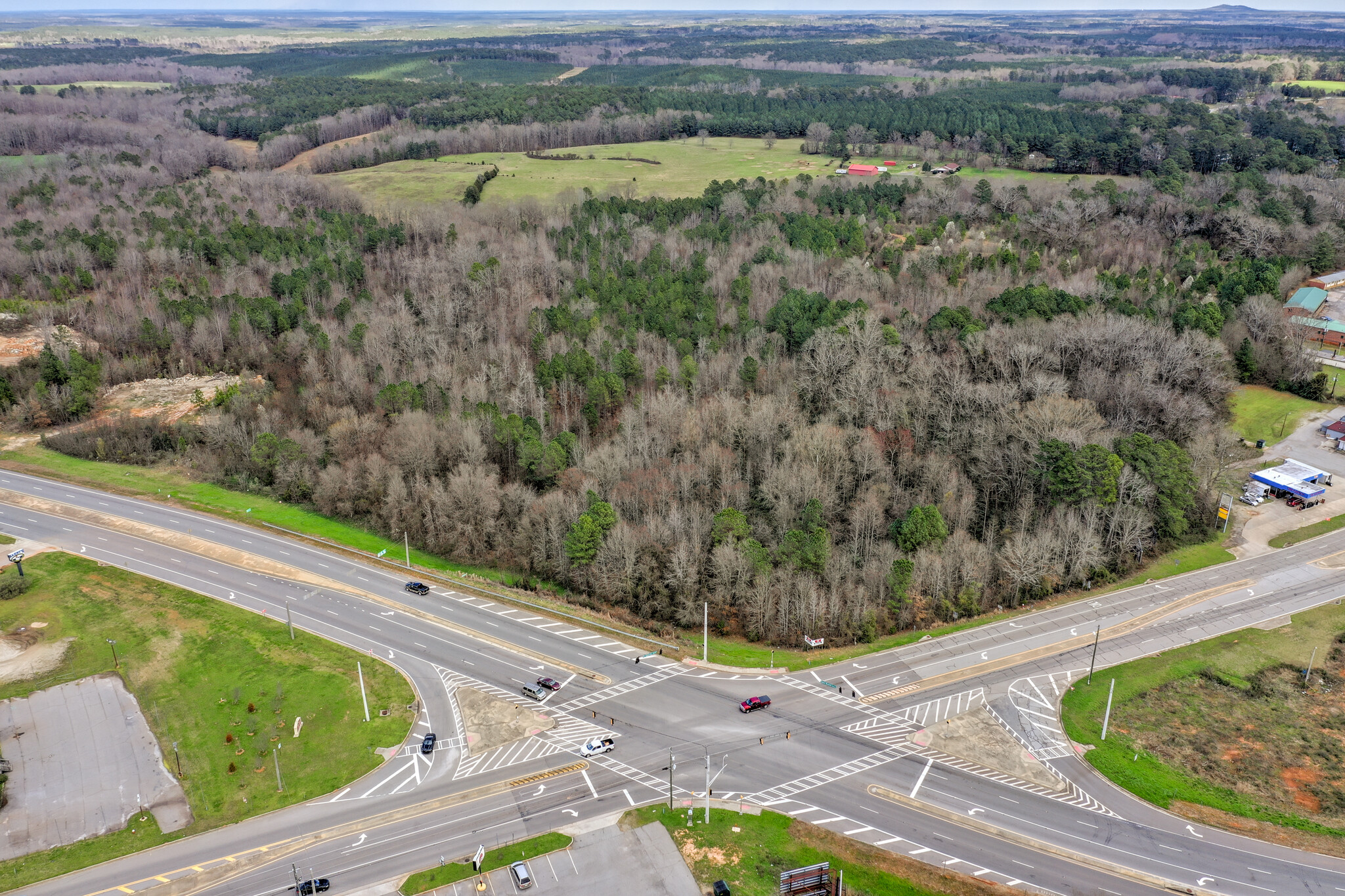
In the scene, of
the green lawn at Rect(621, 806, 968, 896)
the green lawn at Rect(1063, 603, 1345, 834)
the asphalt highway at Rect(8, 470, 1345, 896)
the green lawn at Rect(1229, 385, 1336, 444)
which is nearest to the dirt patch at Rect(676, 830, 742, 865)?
the green lawn at Rect(621, 806, 968, 896)

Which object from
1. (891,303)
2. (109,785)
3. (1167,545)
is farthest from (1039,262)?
(109,785)

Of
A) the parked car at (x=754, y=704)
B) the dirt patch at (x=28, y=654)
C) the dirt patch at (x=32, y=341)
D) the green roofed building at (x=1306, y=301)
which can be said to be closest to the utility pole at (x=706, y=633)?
the parked car at (x=754, y=704)

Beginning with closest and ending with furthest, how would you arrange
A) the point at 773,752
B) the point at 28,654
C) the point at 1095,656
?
1. the point at 773,752
2. the point at 1095,656
3. the point at 28,654

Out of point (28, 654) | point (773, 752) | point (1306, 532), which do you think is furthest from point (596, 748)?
point (1306, 532)

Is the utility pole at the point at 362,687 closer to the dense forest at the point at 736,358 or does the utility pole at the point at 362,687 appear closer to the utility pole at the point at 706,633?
the dense forest at the point at 736,358

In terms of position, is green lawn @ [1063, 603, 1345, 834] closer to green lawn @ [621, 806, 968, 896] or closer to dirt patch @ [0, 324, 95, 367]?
green lawn @ [621, 806, 968, 896]

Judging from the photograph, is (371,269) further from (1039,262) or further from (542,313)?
(1039,262)

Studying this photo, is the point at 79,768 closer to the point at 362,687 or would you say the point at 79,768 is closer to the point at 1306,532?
the point at 362,687

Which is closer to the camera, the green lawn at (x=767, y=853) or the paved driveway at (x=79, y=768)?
the green lawn at (x=767, y=853)
